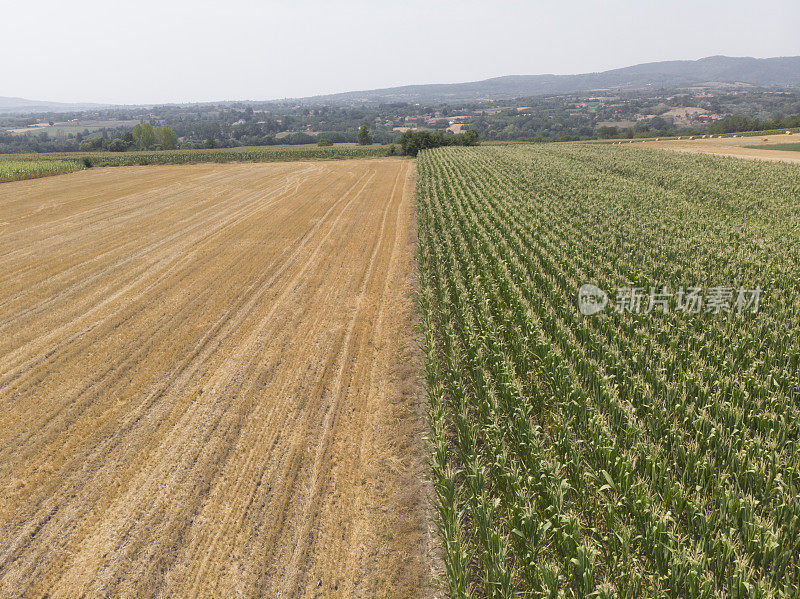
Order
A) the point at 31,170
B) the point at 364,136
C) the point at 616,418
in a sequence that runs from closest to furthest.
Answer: the point at 616,418
the point at 31,170
the point at 364,136

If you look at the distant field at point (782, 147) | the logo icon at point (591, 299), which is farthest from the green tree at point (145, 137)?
the logo icon at point (591, 299)

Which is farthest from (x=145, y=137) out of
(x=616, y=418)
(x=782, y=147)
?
(x=616, y=418)

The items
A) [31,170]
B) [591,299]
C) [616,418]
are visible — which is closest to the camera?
[616,418]

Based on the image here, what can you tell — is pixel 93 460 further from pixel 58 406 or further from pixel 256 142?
pixel 256 142

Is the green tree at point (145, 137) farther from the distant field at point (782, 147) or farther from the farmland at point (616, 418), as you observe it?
the farmland at point (616, 418)

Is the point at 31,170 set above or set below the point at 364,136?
below

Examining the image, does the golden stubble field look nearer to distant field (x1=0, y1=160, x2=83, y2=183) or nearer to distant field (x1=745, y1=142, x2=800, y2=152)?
distant field (x1=0, y1=160, x2=83, y2=183)

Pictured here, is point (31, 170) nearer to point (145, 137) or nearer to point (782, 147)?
point (782, 147)
